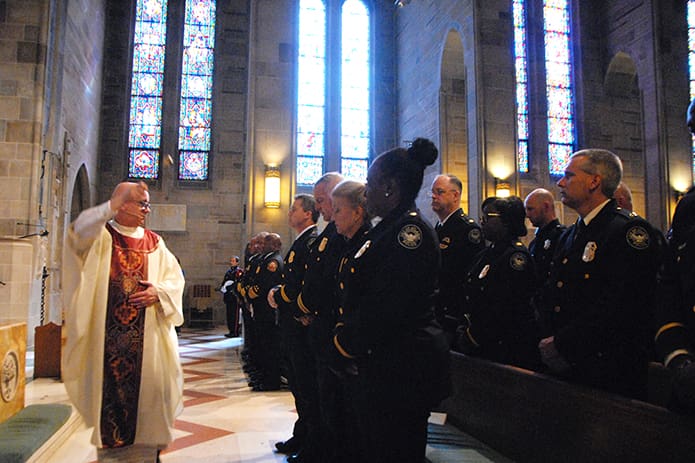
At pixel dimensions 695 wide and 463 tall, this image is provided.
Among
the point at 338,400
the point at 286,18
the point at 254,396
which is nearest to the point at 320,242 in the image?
the point at 338,400

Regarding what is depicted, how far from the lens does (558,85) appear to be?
493 inches

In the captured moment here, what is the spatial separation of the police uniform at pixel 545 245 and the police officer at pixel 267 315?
7.71 ft

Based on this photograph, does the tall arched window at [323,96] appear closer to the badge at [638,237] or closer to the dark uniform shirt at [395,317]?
the badge at [638,237]

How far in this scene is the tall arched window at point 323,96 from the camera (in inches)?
504

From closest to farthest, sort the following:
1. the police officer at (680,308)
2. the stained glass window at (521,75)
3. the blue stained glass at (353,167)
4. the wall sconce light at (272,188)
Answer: the police officer at (680,308) < the wall sconce light at (272,188) < the stained glass window at (521,75) < the blue stained glass at (353,167)

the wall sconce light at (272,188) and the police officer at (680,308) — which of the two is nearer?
the police officer at (680,308)

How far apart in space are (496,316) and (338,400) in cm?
104

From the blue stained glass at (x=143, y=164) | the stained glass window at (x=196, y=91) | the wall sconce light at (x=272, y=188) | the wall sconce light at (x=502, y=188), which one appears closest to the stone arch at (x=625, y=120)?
the wall sconce light at (x=502, y=188)

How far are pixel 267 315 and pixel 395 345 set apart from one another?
3983 millimetres

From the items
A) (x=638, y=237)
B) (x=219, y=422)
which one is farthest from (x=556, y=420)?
(x=219, y=422)

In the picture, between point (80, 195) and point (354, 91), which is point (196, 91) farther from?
point (354, 91)

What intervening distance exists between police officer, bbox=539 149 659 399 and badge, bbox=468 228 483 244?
1.36 meters

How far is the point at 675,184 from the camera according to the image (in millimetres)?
11062

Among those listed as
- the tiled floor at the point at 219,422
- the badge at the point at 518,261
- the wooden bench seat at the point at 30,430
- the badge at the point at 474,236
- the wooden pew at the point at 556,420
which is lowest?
the tiled floor at the point at 219,422
